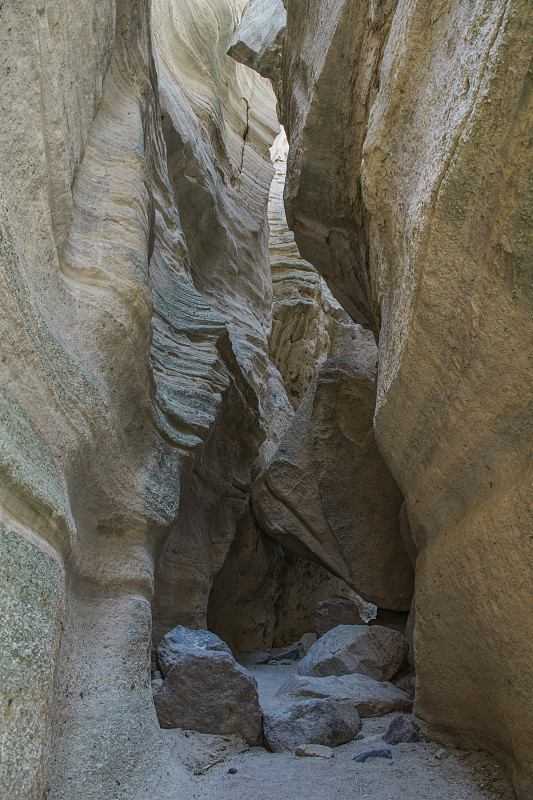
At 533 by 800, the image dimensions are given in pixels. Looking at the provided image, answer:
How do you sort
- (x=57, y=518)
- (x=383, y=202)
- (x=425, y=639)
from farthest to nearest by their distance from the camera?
1. (x=425, y=639)
2. (x=383, y=202)
3. (x=57, y=518)

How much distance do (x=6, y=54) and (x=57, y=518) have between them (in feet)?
6.29

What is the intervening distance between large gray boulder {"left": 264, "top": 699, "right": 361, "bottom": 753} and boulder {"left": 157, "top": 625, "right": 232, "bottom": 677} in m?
0.53

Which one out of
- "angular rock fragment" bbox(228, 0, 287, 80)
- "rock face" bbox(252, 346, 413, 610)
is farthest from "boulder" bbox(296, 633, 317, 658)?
"angular rock fragment" bbox(228, 0, 287, 80)

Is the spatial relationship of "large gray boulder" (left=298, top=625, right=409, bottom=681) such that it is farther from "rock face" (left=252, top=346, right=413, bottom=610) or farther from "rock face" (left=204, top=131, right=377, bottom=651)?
"rock face" (left=204, top=131, right=377, bottom=651)

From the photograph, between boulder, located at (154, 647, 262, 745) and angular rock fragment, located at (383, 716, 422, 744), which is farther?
angular rock fragment, located at (383, 716, 422, 744)

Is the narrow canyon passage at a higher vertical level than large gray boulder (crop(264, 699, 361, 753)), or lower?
higher

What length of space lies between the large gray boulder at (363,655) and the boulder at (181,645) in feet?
4.53

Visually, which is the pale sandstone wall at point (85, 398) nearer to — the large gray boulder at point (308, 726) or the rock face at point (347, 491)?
the large gray boulder at point (308, 726)

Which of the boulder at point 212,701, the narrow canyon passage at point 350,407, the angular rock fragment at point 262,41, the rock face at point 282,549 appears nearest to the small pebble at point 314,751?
the narrow canyon passage at point 350,407

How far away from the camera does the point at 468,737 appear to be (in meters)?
3.29

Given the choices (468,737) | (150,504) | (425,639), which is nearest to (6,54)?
(150,504)

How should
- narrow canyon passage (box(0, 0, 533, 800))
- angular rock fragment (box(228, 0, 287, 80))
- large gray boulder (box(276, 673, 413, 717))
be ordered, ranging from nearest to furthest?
narrow canyon passage (box(0, 0, 533, 800)) < large gray boulder (box(276, 673, 413, 717)) < angular rock fragment (box(228, 0, 287, 80))

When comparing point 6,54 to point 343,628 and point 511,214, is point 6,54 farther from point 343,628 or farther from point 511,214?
point 343,628

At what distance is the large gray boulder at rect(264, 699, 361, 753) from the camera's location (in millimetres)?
3294
